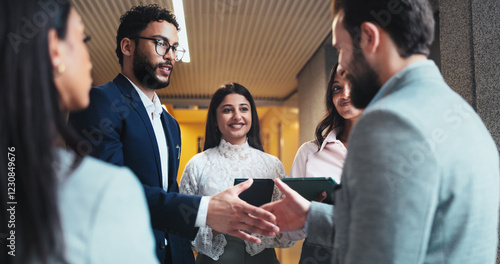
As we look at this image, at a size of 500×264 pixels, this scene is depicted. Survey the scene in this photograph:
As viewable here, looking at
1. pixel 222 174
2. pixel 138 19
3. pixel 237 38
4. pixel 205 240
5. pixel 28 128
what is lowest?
pixel 205 240

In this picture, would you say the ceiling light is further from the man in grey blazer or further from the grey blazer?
the grey blazer

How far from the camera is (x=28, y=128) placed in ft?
2.06

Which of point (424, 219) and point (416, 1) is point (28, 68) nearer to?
point (424, 219)

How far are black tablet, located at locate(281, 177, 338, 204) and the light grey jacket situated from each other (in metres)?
0.67

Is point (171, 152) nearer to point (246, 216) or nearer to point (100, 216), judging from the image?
point (246, 216)


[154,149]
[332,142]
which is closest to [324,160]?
→ [332,142]

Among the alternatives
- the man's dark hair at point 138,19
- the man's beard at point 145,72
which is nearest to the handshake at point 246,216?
the man's beard at point 145,72

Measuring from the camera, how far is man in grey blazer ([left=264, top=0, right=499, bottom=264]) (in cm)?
74

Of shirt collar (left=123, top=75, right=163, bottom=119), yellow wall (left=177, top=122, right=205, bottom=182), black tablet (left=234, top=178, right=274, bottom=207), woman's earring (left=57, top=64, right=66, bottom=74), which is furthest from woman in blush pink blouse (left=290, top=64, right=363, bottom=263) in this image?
yellow wall (left=177, top=122, right=205, bottom=182)

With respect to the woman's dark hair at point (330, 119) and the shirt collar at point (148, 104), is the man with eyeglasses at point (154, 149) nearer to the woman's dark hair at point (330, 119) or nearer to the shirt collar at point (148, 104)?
the shirt collar at point (148, 104)

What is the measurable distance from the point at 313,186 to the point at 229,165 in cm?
92

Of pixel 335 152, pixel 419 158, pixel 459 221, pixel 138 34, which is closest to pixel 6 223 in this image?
pixel 419 158

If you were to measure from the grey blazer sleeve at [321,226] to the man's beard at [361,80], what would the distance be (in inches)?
15.2

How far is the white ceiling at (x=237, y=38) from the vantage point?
418cm
